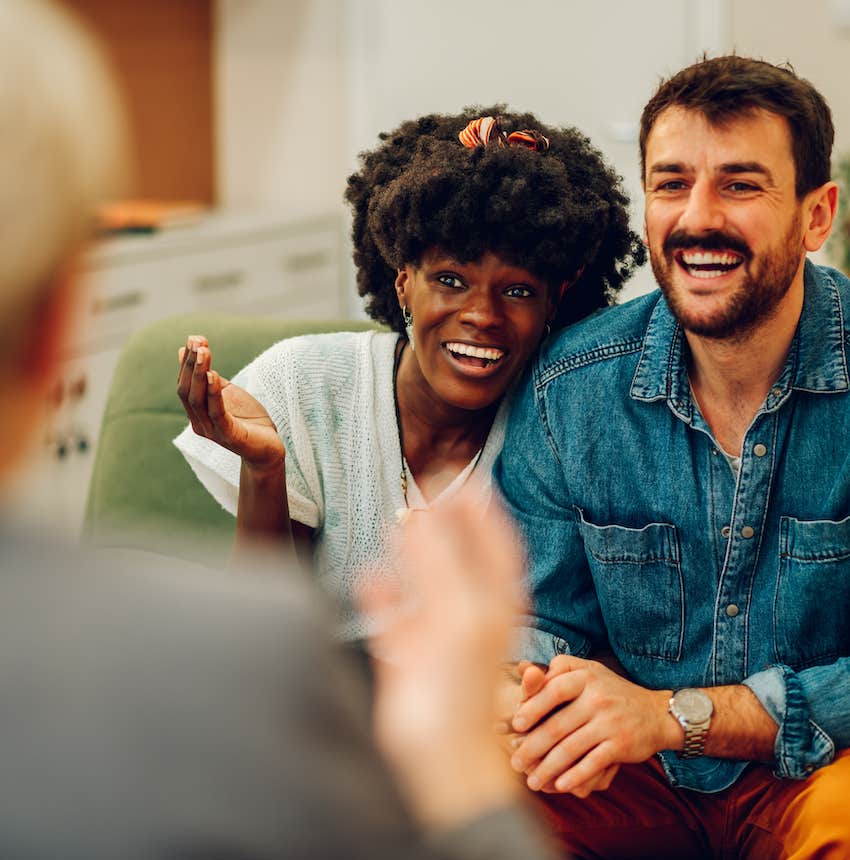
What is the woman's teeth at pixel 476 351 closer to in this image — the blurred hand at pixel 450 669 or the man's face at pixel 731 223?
the man's face at pixel 731 223

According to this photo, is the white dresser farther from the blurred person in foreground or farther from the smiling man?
the blurred person in foreground

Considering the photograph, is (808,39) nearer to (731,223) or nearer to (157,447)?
(731,223)

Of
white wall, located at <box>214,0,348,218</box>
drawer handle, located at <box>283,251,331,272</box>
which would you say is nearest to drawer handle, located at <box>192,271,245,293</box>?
drawer handle, located at <box>283,251,331,272</box>

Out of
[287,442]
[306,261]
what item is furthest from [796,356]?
[306,261]

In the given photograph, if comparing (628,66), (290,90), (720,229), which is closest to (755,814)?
(720,229)

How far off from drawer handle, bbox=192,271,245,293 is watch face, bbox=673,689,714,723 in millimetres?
2360

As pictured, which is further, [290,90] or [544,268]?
[290,90]

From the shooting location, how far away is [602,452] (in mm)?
1634

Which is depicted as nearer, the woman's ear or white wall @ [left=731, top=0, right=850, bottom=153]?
the woman's ear

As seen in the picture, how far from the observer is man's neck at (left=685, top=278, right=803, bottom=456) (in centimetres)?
159

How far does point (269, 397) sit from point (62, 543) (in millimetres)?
1133

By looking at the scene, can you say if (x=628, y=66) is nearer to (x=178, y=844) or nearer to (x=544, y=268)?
(x=544, y=268)

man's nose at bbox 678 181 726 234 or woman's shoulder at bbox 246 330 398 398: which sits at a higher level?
man's nose at bbox 678 181 726 234

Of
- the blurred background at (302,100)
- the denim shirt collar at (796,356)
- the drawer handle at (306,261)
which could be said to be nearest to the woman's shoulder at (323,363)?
the denim shirt collar at (796,356)
